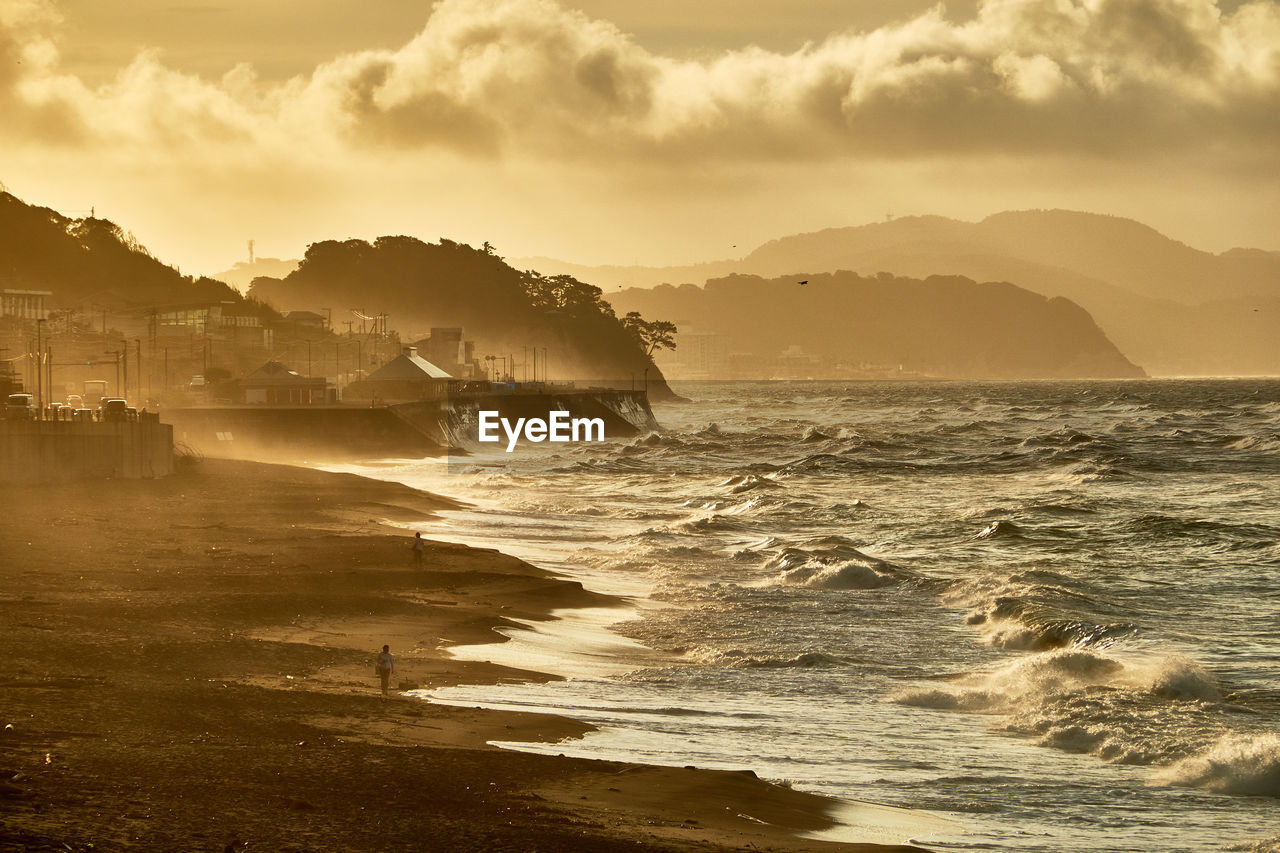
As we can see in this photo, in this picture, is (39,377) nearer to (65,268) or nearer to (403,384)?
(403,384)

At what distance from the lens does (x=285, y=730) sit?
44.2 ft

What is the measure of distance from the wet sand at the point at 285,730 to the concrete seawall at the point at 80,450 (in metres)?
14.8

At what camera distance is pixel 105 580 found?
22.9m

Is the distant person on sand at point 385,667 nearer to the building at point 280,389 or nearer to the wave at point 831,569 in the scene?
the wave at point 831,569

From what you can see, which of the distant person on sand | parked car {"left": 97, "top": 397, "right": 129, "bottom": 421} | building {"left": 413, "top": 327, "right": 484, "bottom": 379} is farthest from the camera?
A: building {"left": 413, "top": 327, "right": 484, "bottom": 379}

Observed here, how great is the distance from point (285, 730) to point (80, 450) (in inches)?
1274

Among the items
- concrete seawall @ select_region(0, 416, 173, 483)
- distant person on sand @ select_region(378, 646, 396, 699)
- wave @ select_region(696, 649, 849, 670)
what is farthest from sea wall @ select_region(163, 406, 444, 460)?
distant person on sand @ select_region(378, 646, 396, 699)

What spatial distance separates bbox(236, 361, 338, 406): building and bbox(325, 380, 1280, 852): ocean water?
43.5 m

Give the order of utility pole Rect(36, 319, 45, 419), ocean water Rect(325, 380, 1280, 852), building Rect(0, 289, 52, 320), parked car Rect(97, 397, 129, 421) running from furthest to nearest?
1. building Rect(0, 289, 52, 320)
2. utility pole Rect(36, 319, 45, 419)
3. parked car Rect(97, 397, 129, 421)
4. ocean water Rect(325, 380, 1280, 852)

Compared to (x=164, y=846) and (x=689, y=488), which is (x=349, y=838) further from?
(x=689, y=488)

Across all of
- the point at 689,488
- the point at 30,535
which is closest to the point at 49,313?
the point at 689,488

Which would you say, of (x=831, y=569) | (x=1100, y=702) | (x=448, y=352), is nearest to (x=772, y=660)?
(x=1100, y=702)

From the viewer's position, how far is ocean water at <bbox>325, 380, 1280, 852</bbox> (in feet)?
47.8

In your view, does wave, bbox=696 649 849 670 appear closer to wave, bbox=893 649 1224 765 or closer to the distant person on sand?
wave, bbox=893 649 1224 765
